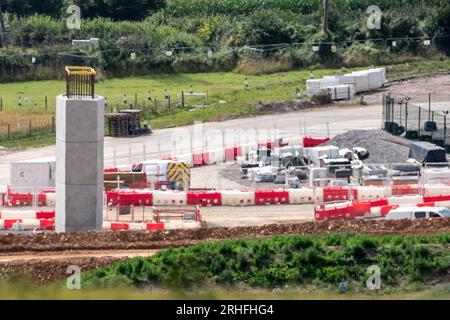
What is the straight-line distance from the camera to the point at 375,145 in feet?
192

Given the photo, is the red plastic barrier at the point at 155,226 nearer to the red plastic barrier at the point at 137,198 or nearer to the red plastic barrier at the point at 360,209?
the red plastic barrier at the point at 137,198

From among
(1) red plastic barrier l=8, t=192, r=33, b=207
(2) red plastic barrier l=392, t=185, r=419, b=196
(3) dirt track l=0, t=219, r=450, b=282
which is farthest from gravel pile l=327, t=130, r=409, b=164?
(3) dirt track l=0, t=219, r=450, b=282

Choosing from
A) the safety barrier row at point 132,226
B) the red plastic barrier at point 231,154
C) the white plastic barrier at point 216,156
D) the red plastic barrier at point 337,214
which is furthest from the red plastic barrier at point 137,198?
the red plastic barrier at point 231,154

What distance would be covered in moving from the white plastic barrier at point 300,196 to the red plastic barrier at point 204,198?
8.66ft

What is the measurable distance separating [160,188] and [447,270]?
71.3 ft

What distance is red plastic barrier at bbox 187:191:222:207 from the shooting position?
4953cm

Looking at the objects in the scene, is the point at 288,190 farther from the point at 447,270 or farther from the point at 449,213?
the point at 447,270

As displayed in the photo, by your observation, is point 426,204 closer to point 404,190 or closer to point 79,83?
point 404,190

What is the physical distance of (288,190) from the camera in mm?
50062

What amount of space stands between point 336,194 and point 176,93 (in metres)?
31.9

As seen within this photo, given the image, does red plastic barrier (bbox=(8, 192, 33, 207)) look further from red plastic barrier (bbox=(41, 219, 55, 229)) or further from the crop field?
the crop field
